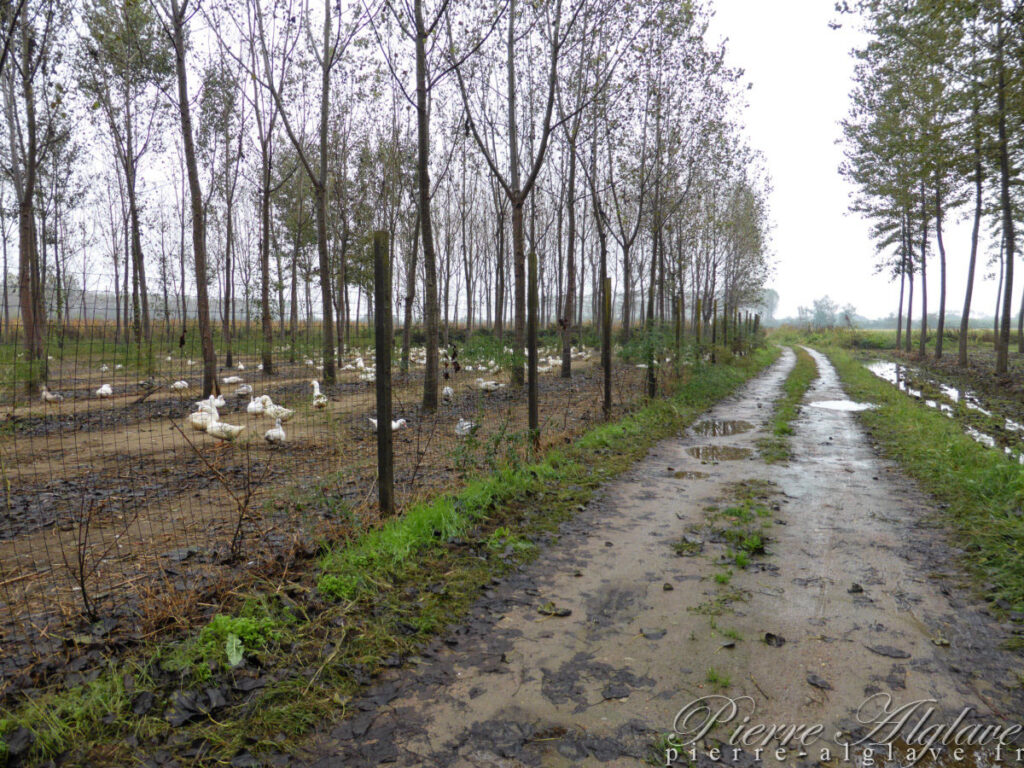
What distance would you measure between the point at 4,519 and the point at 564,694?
510 cm

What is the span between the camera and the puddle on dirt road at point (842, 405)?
1260cm

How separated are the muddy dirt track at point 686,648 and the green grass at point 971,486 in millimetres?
212

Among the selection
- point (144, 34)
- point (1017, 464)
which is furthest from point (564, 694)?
point (144, 34)

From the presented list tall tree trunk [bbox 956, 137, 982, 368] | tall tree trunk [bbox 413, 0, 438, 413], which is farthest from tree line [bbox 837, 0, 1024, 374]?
tall tree trunk [bbox 413, 0, 438, 413]

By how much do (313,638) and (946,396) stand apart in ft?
53.5

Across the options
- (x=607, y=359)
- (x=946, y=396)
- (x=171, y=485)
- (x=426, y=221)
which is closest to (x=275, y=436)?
(x=171, y=485)

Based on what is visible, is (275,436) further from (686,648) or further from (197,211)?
(197,211)

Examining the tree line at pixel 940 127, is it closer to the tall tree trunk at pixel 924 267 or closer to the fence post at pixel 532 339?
the tall tree trunk at pixel 924 267

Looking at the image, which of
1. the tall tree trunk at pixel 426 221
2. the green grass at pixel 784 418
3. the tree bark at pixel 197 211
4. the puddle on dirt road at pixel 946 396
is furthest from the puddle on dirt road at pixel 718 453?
the tree bark at pixel 197 211

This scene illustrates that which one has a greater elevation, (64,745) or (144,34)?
(144,34)

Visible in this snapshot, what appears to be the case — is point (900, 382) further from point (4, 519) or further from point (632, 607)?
point (4, 519)

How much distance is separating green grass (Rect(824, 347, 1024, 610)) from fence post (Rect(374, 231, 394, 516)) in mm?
4292

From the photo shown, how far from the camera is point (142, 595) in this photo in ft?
11.1

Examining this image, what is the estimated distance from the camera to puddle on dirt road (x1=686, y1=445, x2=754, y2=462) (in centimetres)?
783
